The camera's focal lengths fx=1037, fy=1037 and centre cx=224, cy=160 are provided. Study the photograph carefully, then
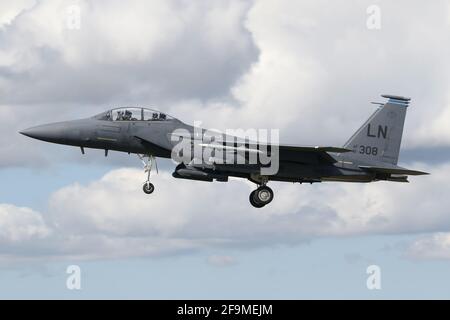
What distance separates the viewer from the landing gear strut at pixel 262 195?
131ft

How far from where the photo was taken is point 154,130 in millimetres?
38594

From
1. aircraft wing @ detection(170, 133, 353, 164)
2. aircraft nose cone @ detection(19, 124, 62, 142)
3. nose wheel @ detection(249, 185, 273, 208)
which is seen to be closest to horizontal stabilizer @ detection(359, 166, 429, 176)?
aircraft wing @ detection(170, 133, 353, 164)

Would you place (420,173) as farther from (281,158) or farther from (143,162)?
(143,162)

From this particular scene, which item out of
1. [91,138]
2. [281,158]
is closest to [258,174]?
[281,158]

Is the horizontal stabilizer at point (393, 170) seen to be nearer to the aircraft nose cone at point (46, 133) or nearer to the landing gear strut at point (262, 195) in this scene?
the landing gear strut at point (262, 195)

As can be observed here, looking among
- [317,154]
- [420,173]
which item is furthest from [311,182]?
[420,173]

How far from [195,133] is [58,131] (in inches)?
200

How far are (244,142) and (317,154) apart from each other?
3.05 metres

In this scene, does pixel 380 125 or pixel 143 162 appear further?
pixel 380 125

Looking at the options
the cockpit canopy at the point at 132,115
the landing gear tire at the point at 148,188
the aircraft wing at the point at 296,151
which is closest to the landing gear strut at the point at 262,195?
the aircraft wing at the point at 296,151

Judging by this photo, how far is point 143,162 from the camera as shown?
1533 inches

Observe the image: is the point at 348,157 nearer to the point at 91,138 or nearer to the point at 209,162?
the point at 209,162

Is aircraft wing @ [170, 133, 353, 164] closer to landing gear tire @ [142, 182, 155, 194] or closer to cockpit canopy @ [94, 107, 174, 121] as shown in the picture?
cockpit canopy @ [94, 107, 174, 121]

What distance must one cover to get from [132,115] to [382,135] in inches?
406
